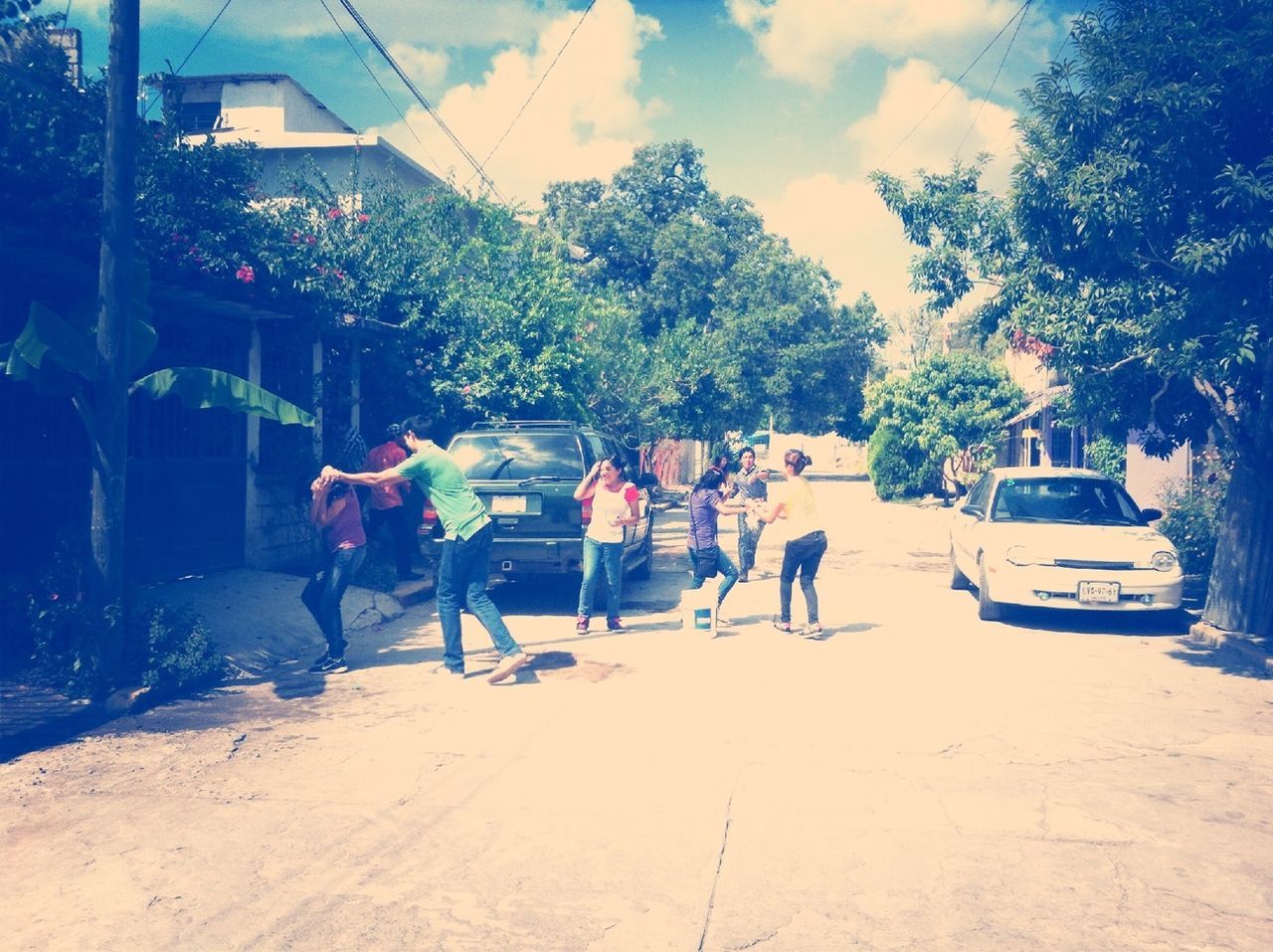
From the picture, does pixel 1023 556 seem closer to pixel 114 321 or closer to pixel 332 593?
pixel 332 593

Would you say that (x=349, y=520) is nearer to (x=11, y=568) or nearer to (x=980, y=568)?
(x=11, y=568)

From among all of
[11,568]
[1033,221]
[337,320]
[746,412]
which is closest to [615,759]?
[11,568]

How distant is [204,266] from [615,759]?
261 inches

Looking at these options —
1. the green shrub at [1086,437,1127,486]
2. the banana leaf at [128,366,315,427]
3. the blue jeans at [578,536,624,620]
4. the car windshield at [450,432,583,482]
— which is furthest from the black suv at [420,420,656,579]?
the green shrub at [1086,437,1127,486]

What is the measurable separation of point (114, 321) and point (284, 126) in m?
23.0

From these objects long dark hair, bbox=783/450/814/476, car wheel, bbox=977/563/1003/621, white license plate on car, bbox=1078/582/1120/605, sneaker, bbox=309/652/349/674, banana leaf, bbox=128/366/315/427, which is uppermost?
banana leaf, bbox=128/366/315/427

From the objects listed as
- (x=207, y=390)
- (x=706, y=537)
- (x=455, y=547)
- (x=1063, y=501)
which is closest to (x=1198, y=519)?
(x=1063, y=501)

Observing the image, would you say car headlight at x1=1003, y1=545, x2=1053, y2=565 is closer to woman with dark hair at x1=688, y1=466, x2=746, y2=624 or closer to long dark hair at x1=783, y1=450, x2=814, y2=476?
long dark hair at x1=783, y1=450, x2=814, y2=476

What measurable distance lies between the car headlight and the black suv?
393cm

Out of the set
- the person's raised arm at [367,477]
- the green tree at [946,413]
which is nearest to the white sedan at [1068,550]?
the person's raised arm at [367,477]

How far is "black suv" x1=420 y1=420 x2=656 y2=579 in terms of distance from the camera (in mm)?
10906

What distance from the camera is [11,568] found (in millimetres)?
8523

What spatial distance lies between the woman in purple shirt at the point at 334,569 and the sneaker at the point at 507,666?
139 cm

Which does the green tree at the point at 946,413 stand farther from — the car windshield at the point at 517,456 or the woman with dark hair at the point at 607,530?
the woman with dark hair at the point at 607,530
